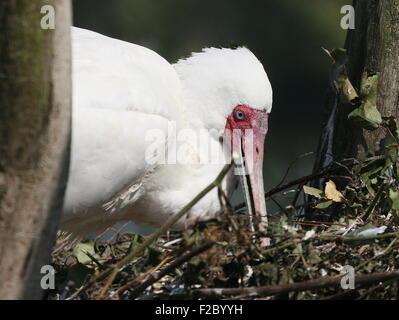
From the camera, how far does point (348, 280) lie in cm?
343

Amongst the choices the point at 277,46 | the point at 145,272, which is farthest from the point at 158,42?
the point at 145,272

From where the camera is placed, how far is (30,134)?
9.32 ft

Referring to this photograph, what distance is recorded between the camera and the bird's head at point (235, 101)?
4.37 m

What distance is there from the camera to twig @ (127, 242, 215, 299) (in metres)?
3.31

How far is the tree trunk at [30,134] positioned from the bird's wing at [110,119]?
951 mm

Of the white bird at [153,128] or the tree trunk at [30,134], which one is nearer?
the tree trunk at [30,134]

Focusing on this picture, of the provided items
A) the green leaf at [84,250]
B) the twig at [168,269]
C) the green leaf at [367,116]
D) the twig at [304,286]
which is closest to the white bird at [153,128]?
the green leaf at [84,250]

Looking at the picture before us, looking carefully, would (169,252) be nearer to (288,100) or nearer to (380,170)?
(380,170)

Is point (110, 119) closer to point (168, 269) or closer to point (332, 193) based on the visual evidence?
point (168, 269)

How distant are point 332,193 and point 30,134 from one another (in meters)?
1.97

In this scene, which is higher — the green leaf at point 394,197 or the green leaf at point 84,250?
the green leaf at point 394,197

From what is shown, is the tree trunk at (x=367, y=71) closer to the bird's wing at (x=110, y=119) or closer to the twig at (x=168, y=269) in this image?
the bird's wing at (x=110, y=119)

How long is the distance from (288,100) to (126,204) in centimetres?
939

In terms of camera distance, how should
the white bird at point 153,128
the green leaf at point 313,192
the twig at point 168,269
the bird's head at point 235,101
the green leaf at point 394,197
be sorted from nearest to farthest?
the twig at point 168,269 → the white bird at point 153,128 → the green leaf at point 394,197 → the bird's head at point 235,101 → the green leaf at point 313,192
